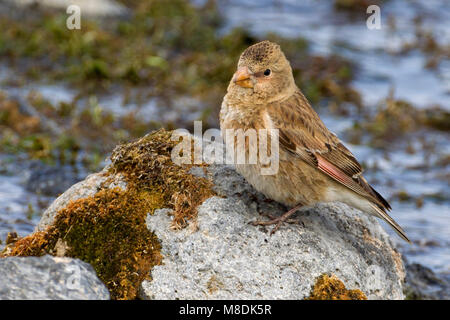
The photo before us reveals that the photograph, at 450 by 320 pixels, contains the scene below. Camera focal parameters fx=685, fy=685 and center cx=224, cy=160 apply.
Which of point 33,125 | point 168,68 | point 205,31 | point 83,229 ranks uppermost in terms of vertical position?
point 205,31

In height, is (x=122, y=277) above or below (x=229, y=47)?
below

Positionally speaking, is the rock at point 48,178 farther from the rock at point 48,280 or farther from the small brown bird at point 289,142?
the rock at point 48,280

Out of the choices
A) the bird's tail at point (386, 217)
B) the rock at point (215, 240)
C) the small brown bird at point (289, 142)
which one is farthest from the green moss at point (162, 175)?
the bird's tail at point (386, 217)

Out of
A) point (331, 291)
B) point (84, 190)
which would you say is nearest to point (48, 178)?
point (84, 190)

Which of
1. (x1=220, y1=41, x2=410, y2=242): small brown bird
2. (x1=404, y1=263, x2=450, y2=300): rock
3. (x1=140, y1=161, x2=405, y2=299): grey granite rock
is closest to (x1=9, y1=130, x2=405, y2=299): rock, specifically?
(x1=140, y1=161, x2=405, y2=299): grey granite rock

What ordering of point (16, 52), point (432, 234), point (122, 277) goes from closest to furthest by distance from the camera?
point (122, 277)
point (432, 234)
point (16, 52)

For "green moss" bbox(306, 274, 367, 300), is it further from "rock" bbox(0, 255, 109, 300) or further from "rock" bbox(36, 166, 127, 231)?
"rock" bbox(36, 166, 127, 231)
